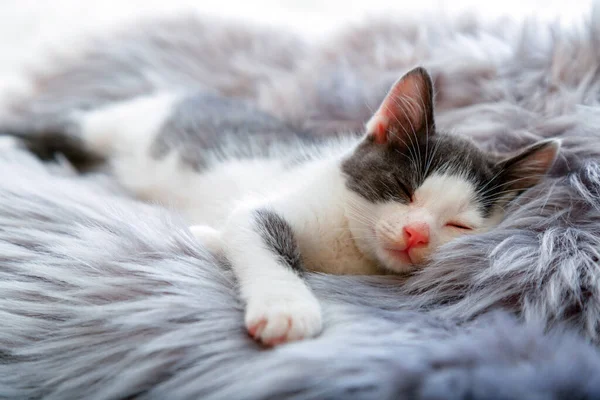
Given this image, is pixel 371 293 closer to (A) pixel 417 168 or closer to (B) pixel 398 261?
(B) pixel 398 261

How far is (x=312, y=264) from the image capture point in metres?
0.81

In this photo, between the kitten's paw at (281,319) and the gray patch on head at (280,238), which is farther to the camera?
the gray patch on head at (280,238)

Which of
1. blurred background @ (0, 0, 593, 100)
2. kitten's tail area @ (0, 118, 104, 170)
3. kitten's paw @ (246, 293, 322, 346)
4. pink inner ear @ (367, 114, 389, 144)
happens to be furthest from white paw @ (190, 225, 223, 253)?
blurred background @ (0, 0, 593, 100)

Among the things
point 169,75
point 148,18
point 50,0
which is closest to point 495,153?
point 169,75

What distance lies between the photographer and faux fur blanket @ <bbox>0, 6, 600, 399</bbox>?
48cm

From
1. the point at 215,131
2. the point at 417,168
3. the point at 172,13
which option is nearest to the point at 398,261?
the point at 417,168

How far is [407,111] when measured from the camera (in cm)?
84

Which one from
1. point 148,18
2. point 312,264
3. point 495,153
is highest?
point 148,18

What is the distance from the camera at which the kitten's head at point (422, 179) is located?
78 cm

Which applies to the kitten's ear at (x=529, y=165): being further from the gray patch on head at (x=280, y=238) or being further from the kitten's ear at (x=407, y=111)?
the gray patch on head at (x=280, y=238)

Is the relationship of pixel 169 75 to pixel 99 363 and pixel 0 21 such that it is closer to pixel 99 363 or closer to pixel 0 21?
pixel 0 21

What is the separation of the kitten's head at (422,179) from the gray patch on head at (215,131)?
0.29m

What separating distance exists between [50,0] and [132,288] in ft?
4.65

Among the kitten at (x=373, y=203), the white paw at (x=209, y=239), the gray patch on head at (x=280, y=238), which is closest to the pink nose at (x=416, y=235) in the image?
the kitten at (x=373, y=203)
